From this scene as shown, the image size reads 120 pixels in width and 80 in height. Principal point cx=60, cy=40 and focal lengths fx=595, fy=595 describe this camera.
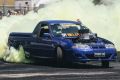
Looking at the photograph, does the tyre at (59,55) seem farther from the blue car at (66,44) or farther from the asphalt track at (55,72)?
the asphalt track at (55,72)

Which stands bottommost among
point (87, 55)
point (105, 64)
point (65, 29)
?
point (105, 64)

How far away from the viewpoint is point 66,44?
18328 millimetres

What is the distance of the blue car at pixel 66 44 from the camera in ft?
59.8

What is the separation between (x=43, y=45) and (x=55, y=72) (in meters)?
3.01

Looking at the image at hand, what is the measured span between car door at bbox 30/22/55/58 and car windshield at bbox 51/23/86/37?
25 centimetres

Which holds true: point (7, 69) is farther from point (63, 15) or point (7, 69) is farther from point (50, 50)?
Result: point (63, 15)

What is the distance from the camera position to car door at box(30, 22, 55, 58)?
753 inches

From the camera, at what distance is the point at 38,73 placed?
16.3 meters

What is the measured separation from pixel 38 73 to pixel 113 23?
11719 millimetres

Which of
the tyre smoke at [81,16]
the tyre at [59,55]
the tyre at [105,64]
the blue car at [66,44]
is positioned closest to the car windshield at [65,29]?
the blue car at [66,44]

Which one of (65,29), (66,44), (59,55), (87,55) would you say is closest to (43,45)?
(65,29)

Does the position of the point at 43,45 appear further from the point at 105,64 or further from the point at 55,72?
the point at 55,72

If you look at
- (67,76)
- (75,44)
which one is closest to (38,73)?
(67,76)

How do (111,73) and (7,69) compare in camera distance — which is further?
(7,69)
